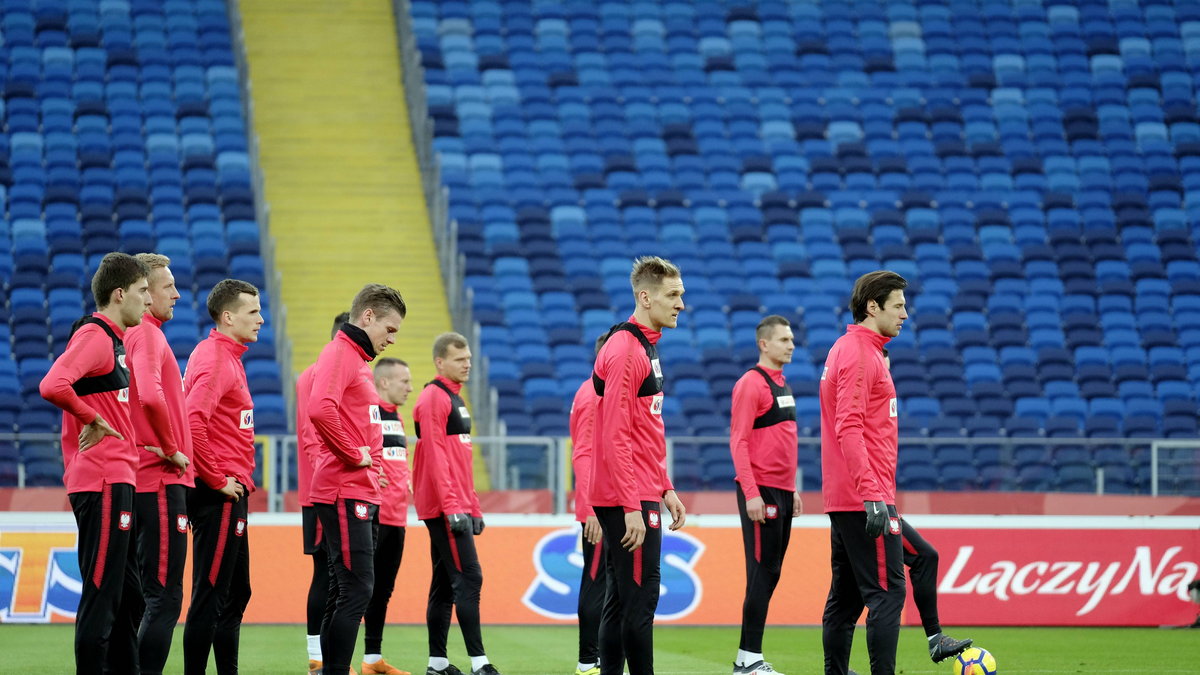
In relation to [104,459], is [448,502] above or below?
below

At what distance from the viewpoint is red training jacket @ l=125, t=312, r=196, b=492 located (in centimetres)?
660

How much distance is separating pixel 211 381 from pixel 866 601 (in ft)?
11.7

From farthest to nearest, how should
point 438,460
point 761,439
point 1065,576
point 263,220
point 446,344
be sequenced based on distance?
point 263,220, point 1065,576, point 446,344, point 761,439, point 438,460

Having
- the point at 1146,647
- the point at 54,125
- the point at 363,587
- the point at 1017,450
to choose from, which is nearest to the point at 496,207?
the point at 54,125

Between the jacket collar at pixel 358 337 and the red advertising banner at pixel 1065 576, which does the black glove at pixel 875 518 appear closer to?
the jacket collar at pixel 358 337

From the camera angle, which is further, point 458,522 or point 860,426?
point 458,522

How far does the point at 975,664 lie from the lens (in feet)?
25.3

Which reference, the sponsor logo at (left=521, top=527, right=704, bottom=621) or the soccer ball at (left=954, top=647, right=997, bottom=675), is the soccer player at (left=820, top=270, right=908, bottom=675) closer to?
the soccer ball at (left=954, top=647, right=997, bottom=675)

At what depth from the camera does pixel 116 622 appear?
6508 mm

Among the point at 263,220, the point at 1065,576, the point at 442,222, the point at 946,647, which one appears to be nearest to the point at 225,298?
the point at 946,647

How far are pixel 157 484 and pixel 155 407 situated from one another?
0.42 meters

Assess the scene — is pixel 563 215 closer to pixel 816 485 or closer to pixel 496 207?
pixel 496 207

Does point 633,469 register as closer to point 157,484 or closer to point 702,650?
point 157,484

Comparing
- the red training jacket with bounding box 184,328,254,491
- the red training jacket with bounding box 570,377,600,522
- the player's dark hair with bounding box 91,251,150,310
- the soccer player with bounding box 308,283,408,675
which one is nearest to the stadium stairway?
the red training jacket with bounding box 570,377,600,522
